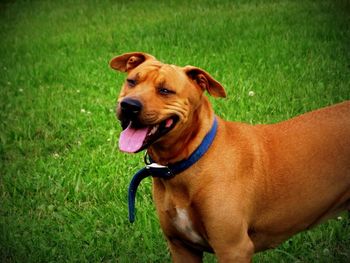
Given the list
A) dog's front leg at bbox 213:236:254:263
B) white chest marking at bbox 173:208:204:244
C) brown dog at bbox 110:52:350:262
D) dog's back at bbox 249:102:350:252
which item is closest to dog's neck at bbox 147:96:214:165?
brown dog at bbox 110:52:350:262

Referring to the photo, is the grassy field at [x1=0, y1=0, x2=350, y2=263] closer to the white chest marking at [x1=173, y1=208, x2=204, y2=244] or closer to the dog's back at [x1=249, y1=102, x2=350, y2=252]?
the dog's back at [x1=249, y1=102, x2=350, y2=252]

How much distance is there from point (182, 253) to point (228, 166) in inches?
28.2

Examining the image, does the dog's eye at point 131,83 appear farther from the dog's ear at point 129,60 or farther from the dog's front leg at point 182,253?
the dog's front leg at point 182,253

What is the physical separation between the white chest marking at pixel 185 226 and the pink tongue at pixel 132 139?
0.48 m

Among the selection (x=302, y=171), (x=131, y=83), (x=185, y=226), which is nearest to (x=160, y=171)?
(x=185, y=226)

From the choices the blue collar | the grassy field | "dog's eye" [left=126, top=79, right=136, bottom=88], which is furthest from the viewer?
the grassy field

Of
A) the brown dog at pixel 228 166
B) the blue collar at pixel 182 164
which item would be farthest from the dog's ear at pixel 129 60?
the blue collar at pixel 182 164

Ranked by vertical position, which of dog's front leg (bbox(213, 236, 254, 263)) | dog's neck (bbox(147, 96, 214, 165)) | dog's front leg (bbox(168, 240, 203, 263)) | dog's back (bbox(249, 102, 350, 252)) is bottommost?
dog's front leg (bbox(168, 240, 203, 263))

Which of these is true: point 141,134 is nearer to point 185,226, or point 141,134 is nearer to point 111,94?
point 185,226

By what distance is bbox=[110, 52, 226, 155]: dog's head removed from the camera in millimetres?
3215

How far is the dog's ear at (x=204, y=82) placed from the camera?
3.53 meters

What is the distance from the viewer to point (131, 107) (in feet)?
10.5

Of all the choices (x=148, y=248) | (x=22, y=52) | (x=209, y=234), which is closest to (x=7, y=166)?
(x=148, y=248)

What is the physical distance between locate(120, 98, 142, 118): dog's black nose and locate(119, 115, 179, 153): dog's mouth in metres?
0.06
